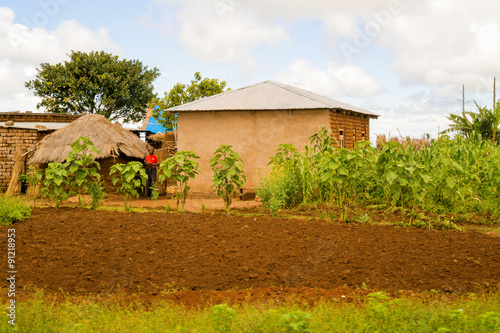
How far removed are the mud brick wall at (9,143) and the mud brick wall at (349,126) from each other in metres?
10.0

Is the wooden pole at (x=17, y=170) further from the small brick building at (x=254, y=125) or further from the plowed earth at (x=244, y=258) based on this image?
the plowed earth at (x=244, y=258)

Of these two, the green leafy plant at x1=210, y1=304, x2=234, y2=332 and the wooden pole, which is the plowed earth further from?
the wooden pole

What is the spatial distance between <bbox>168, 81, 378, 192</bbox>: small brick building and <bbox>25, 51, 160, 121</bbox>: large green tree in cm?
1581

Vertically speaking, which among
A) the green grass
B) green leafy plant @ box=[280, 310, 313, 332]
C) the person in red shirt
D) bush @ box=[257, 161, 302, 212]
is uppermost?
the person in red shirt

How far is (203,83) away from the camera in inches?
1183

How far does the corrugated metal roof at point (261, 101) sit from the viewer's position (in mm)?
15852

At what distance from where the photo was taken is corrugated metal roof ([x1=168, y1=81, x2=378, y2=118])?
1585cm

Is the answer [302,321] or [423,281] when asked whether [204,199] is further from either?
[302,321]

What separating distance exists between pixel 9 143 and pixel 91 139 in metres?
3.38

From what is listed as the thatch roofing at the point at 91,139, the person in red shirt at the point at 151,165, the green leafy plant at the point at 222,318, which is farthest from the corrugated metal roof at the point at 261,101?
the green leafy plant at the point at 222,318

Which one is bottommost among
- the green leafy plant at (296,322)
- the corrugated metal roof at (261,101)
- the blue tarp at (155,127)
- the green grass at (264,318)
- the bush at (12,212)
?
the green grass at (264,318)

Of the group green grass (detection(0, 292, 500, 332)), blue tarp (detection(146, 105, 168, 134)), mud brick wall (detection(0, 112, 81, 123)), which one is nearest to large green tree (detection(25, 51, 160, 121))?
blue tarp (detection(146, 105, 168, 134))

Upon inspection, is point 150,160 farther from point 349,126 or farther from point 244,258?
point 244,258

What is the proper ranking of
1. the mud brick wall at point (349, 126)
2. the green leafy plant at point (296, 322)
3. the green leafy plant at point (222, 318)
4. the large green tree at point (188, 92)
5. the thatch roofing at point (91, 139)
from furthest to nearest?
the large green tree at point (188, 92) < the mud brick wall at point (349, 126) < the thatch roofing at point (91, 139) < the green leafy plant at point (222, 318) < the green leafy plant at point (296, 322)
